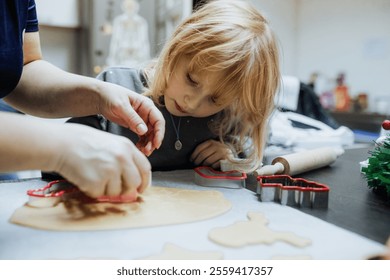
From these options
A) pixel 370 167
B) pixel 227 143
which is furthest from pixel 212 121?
pixel 370 167

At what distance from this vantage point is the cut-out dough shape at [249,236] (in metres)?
0.47

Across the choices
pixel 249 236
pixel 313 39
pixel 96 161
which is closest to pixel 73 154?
pixel 96 161

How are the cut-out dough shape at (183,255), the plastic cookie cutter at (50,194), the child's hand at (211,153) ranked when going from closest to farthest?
the cut-out dough shape at (183,255)
the plastic cookie cutter at (50,194)
the child's hand at (211,153)

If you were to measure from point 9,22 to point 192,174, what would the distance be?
45 cm

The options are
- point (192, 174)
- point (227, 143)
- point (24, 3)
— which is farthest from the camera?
point (227, 143)

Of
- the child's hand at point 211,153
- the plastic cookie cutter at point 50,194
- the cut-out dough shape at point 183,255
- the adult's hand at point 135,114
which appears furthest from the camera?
the child's hand at point 211,153

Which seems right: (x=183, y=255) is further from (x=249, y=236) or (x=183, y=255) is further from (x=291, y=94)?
(x=291, y=94)

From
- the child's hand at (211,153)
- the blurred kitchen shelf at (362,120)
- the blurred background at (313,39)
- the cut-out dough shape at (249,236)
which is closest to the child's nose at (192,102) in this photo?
the child's hand at (211,153)

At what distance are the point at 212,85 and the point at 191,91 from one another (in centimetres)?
5

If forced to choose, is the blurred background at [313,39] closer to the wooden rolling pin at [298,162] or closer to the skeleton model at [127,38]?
the skeleton model at [127,38]

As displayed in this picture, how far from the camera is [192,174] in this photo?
0.83 meters

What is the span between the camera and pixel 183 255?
434mm
